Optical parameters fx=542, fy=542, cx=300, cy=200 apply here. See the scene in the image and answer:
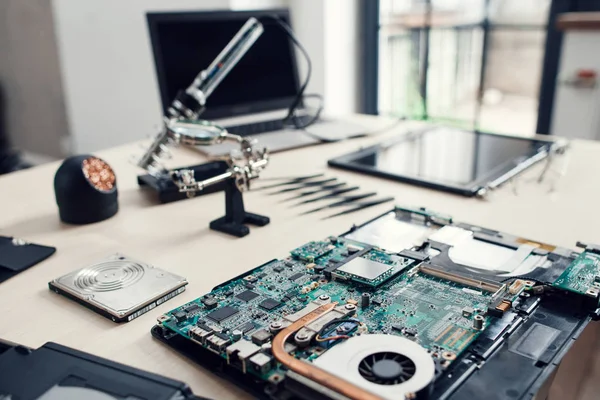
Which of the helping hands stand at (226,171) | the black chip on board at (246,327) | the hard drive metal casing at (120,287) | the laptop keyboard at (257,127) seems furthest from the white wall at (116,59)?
the black chip on board at (246,327)

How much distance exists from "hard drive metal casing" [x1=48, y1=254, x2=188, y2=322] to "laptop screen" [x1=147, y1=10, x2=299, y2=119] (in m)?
0.76

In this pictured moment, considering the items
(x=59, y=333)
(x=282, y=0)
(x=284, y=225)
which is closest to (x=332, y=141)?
(x=284, y=225)

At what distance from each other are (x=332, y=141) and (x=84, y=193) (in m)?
0.82

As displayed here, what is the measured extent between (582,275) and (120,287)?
2.36 feet

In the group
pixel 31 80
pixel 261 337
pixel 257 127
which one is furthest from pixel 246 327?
pixel 31 80

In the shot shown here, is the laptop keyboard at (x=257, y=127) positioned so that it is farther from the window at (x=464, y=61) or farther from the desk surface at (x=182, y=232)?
the window at (x=464, y=61)

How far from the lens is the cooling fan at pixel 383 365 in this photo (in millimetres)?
580

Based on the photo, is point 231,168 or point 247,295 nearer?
point 247,295

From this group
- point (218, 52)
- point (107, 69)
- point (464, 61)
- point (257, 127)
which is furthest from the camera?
point (464, 61)

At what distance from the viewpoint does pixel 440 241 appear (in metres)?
0.96

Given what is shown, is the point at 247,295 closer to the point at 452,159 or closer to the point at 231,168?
the point at 231,168

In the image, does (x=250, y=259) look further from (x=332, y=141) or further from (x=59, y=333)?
(x=332, y=141)

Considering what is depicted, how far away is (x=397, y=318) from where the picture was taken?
0.74 meters

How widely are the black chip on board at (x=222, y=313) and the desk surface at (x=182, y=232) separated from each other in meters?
0.07
